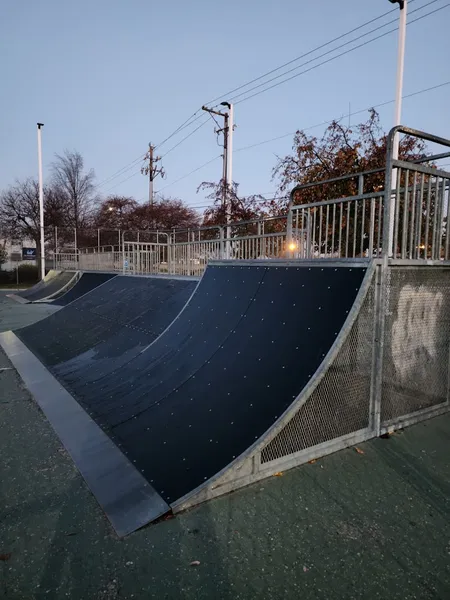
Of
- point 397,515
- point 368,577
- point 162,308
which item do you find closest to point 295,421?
point 397,515

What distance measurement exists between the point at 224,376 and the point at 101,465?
1.51m

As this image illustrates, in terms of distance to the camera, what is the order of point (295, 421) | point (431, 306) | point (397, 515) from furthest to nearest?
point (431, 306)
point (295, 421)
point (397, 515)

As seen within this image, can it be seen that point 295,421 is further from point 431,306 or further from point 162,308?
point 162,308

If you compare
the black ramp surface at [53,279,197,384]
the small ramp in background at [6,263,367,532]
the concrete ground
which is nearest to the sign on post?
A: the black ramp surface at [53,279,197,384]

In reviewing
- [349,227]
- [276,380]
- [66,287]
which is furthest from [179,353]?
[66,287]

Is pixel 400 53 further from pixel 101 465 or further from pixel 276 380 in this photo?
pixel 101 465

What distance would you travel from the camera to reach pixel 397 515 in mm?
2629

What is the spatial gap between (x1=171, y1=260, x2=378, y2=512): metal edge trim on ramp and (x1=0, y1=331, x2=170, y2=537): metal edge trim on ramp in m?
0.28

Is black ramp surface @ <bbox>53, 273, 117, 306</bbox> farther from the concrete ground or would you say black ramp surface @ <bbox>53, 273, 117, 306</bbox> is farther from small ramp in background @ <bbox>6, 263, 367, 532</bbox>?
the concrete ground

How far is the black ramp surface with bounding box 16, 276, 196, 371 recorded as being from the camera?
7203 mm

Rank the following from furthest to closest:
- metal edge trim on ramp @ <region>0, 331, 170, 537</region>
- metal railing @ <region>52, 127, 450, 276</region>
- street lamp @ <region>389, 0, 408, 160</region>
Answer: street lamp @ <region>389, 0, 408, 160</region>
metal railing @ <region>52, 127, 450, 276</region>
metal edge trim on ramp @ <region>0, 331, 170, 537</region>

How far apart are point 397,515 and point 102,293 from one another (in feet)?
33.5

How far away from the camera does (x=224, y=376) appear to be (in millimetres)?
A: 4039

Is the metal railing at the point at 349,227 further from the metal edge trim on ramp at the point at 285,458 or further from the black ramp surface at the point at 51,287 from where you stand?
the black ramp surface at the point at 51,287
